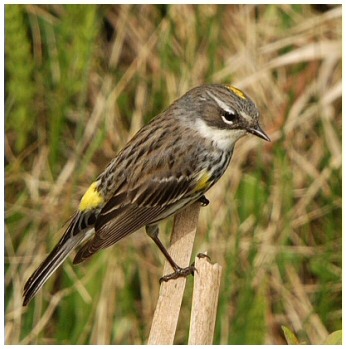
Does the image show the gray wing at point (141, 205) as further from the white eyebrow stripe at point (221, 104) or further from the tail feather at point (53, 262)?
the white eyebrow stripe at point (221, 104)

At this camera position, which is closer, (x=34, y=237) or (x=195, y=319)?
(x=195, y=319)

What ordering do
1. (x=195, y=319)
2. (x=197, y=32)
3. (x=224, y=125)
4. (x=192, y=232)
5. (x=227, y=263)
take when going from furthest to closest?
(x=197, y=32) < (x=227, y=263) < (x=224, y=125) < (x=192, y=232) < (x=195, y=319)

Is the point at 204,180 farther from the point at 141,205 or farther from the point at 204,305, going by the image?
the point at 204,305

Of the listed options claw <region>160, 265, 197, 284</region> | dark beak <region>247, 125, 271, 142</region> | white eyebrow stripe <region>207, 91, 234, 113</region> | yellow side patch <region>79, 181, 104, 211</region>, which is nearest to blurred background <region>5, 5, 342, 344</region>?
yellow side patch <region>79, 181, 104, 211</region>

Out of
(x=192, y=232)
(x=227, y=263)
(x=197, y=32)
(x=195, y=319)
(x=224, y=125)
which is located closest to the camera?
(x=195, y=319)

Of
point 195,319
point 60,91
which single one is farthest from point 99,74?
point 195,319

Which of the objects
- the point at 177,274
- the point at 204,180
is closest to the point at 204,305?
the point at 177,274

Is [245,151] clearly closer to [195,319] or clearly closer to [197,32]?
[197,32]
